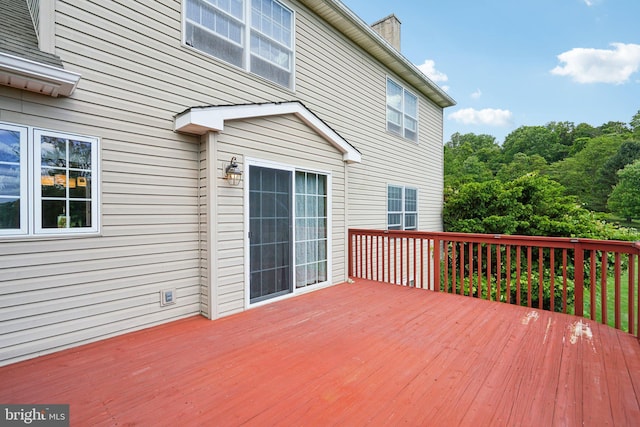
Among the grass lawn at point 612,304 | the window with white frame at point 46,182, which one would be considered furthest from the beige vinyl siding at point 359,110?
the grass lawn at point 612,304

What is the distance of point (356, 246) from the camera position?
5746mm

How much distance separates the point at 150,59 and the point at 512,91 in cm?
4137

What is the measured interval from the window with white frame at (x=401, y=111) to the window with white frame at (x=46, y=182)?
6.58 metres

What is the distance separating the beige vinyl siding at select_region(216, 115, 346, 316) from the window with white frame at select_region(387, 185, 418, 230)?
11.0ft

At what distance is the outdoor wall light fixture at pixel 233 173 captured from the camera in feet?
A: 11.6

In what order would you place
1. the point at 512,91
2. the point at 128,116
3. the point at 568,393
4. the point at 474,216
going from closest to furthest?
the point at 568,393
the point at 128,116
the point at 474,216
the point at 512,91

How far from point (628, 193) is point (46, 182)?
34932mm

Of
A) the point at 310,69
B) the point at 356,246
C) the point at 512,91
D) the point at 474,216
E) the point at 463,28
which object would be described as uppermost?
the point at 512,91

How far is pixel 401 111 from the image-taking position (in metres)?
8.08

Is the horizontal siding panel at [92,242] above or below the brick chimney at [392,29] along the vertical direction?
below

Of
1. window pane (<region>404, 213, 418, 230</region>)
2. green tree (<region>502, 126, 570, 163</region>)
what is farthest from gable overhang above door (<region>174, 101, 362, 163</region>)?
green tree (<region>502, 126, 570, 163</region>)

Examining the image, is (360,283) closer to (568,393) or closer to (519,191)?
(568,393)

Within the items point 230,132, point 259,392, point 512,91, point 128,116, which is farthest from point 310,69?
point 512,91

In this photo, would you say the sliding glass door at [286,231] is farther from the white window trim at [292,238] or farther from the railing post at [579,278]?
the railing post at [579,278]
